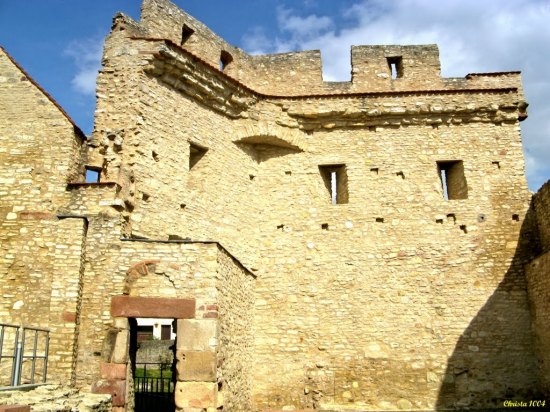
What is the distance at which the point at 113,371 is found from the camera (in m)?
7.98

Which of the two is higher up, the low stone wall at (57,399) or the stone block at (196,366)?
the stone block at (196,366)

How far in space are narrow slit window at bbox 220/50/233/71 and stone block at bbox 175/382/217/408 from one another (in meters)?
8.75

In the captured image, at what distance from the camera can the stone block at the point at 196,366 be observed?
7820mm

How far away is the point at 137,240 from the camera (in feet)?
28.4

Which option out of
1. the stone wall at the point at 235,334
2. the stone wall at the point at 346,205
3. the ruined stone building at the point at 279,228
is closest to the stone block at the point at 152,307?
the ruined stone building at the point at 279,228

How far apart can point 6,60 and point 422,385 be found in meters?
10.9

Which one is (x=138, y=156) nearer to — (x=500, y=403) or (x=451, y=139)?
(x=451, y=139)

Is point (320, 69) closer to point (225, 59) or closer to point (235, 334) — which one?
point (225, 59)

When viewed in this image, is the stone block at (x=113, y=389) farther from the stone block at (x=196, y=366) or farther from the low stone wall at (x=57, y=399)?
the stone block at (x=196, y=366)

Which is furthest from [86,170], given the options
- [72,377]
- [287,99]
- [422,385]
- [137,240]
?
[422,385]

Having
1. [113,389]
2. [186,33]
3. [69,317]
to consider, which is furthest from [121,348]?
[186,33]

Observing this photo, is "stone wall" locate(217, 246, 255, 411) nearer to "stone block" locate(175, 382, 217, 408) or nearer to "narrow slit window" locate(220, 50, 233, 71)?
"stone block" locate(175, 382, 217, 408)

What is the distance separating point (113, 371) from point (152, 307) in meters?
1.17

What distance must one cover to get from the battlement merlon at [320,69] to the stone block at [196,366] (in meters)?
7.82
